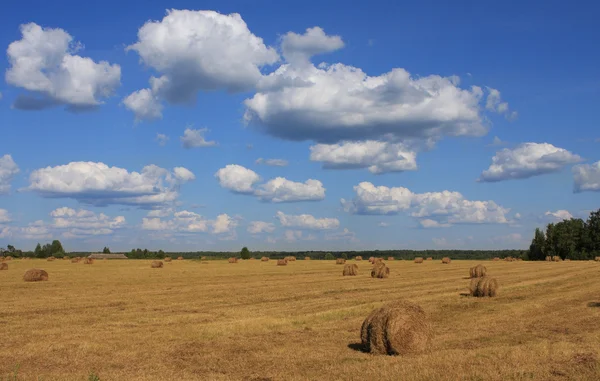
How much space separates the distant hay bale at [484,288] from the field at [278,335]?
867 millimetres

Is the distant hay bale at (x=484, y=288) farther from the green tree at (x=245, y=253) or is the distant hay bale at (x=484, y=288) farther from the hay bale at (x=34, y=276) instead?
the green tree at (x=245, y=253)

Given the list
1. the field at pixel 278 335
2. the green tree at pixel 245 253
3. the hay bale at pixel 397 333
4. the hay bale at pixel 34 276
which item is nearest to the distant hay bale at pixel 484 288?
the field at pixel 278 335

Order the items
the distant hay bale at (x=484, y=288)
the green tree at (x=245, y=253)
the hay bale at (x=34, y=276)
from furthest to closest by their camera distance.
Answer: the green tree at (x=245, y=253) < the hay bale at (x=34, y=276) < the distant hay bale at (x=484, y=288)

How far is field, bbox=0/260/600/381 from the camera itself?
474 inches

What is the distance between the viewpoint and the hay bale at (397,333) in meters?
14.3

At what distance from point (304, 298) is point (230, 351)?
1258 centimetres

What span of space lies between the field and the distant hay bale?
87cm

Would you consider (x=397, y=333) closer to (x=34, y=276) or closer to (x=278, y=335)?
(x=278, y=335)

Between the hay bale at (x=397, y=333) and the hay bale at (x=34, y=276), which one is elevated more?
the hay bale at (x=34, y=276)

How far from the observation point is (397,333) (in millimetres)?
14289

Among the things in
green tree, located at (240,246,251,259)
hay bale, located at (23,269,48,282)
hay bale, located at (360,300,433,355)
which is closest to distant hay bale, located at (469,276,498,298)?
hay bale, located at (360,300,433,355)

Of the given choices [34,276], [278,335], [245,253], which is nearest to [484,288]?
[278,335]

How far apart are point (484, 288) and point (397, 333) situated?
44.3 feet

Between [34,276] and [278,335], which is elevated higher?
[34,276]
